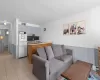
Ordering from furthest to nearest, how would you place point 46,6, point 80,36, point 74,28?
point 74,28 → point 80,36 → point 46,6

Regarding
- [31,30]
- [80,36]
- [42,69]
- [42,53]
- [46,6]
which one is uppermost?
[46,6]

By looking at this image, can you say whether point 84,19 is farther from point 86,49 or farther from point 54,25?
point 54,25

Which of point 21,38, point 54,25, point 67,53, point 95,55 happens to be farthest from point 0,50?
point 95,55

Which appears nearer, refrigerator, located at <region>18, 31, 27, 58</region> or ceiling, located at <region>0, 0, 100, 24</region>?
ceiling, located at <region>0, 0, 100, 24</region>

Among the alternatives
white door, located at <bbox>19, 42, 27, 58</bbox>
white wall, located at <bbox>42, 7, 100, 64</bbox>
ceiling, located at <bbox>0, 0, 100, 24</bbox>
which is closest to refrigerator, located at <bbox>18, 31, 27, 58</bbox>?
white door, located at <bbox>19, 42, 27, 58</bbox>

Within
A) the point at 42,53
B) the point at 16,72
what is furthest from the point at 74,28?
the point at 16,72

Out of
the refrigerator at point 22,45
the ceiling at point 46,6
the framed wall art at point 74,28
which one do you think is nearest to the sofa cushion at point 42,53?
the ceiling at point 46,6

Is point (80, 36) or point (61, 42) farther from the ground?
point (80, 36)

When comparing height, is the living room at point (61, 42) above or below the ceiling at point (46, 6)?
below

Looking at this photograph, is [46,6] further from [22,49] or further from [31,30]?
[31,30]

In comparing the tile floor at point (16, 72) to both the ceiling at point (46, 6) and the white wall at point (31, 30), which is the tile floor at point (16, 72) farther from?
the white wall at point (31, 30)

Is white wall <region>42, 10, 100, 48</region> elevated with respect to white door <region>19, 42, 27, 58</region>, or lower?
elevated

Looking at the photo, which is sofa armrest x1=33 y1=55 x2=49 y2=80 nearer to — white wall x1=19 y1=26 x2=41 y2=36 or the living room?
the living room

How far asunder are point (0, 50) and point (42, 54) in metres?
5.46
